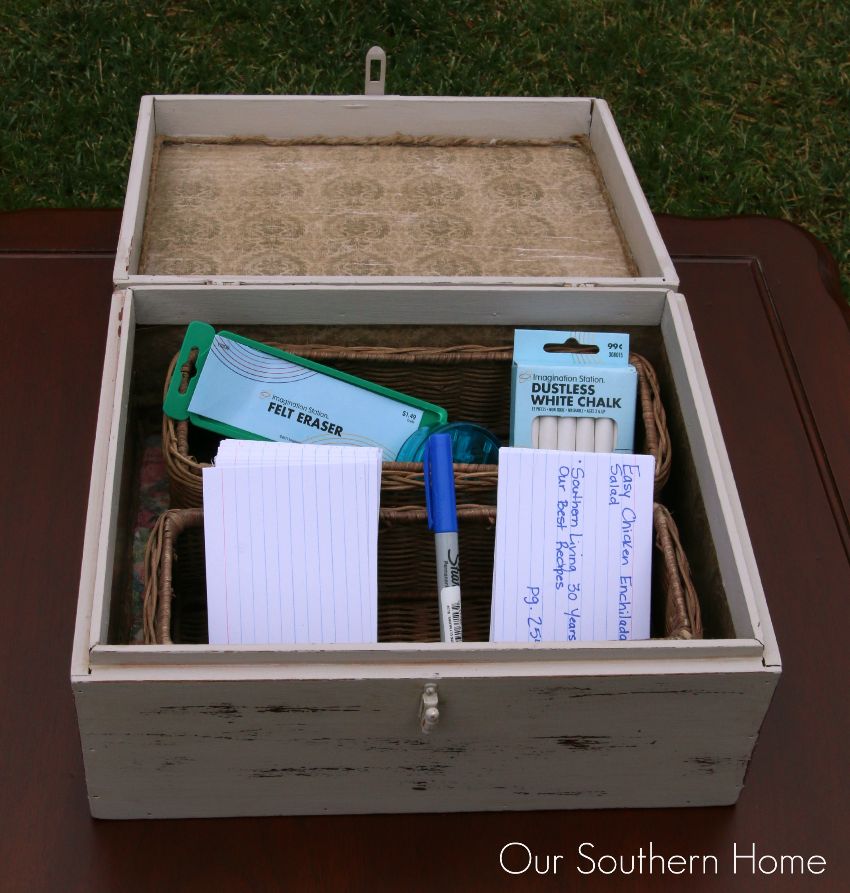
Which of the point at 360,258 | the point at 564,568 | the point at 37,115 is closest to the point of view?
the point at 564,568

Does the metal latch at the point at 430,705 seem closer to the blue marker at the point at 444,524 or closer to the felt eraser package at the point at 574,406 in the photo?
the blue marker at the point at 444,524

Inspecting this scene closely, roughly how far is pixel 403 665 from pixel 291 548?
161 mm

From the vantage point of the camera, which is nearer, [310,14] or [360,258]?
[360,258]

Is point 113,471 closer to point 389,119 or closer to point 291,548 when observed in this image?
point 291,548

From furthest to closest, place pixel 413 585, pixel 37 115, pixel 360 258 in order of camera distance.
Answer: pixel 37 115, pixel 360 258, pixel 413 585

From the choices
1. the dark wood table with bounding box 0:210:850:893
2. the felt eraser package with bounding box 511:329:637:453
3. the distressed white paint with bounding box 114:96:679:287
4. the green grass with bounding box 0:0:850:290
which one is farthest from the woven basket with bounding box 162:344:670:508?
the green grass with bounding box 0:0:850:290

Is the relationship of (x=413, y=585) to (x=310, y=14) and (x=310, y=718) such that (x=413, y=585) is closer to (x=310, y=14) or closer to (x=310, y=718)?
(x=310, y=718)

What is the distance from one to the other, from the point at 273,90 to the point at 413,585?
5.31 feet

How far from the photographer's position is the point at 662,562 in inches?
36.3

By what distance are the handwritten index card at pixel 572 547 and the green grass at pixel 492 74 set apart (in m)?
1.42

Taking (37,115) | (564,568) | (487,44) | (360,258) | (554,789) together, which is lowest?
(554,789)

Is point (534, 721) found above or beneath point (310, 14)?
beneath

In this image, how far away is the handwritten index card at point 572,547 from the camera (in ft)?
2.94

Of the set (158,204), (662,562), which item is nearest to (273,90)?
(158,204)
